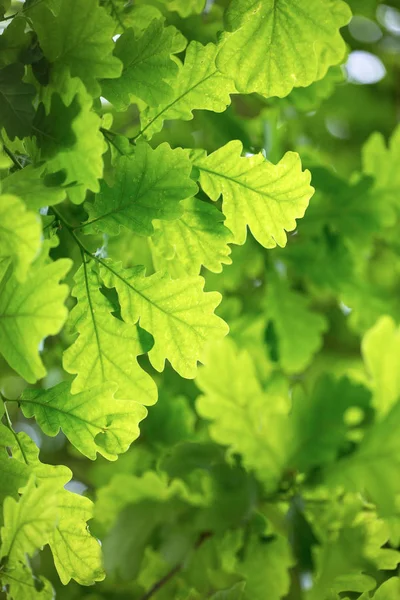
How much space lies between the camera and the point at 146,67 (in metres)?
0.57

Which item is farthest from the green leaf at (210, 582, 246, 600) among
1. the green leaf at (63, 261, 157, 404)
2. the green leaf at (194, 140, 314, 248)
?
the green leaf at (194, 140, 314, 248)

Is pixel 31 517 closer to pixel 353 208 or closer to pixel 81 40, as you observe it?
pixel 81 40

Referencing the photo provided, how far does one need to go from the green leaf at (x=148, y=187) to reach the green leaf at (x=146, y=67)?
0.06 metres

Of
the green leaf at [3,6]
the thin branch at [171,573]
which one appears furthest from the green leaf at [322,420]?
the green leaf at [3,6]

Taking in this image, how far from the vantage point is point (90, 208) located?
0.57 metres

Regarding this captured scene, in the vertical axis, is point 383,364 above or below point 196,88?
below

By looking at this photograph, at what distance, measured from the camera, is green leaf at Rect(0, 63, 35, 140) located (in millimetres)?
527

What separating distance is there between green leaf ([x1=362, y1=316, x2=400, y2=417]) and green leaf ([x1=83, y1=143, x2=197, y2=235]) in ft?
0.90

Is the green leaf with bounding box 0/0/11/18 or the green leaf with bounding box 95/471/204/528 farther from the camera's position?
the green leaf with bounding box 95/471/204/528

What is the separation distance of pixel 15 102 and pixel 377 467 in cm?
47

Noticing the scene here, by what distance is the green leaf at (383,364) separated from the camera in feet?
2.20

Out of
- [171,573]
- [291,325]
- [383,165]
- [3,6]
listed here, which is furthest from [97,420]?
[383,165]

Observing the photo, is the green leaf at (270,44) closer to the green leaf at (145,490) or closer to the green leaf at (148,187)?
the green leaf at (148,187)

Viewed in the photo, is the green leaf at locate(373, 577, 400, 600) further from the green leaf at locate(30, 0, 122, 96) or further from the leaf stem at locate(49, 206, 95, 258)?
the green leaf at locate(30, 0, 122, 96)
